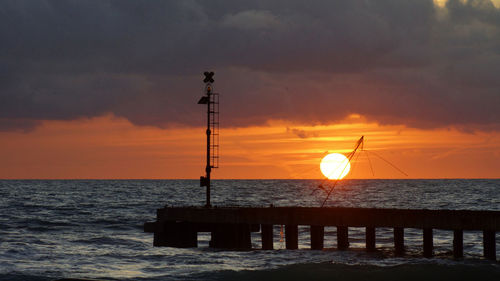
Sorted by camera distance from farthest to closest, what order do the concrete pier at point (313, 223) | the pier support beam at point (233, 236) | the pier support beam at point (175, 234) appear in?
the pier support beam at point (233, 236), the pier support beam at point (175, 234), the concrete pier at point (313, 223)

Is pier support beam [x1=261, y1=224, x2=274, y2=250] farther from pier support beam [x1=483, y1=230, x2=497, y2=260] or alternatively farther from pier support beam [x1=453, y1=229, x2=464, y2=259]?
pier support beam [x1=483, y1=230, x2=497, y2=260]

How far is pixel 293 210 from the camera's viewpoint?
132 feet

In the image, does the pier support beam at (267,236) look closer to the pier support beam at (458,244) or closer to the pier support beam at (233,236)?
the pier support beam at (233,236)

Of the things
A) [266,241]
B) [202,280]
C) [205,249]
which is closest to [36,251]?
[205,249]

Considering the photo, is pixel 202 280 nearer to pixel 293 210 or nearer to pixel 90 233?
pixel 293 210

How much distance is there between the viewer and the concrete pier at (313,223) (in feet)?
119

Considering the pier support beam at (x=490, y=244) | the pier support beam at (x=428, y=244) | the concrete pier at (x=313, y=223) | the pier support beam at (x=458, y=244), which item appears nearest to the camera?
the concrete pier at (x=313, y=223)

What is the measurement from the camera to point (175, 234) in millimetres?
43594

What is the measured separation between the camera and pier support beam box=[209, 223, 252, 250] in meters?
43.8

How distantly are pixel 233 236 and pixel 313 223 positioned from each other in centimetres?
637

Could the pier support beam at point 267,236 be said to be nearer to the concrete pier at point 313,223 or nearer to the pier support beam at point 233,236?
the concrete pier at point 313,223

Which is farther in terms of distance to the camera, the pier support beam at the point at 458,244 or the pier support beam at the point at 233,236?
the pier support beam at the point at 233,236

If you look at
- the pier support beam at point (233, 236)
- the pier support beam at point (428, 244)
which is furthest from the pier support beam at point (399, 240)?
the pier support beam at point (233, 236)

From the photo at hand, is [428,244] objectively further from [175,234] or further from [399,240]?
[175,234]
